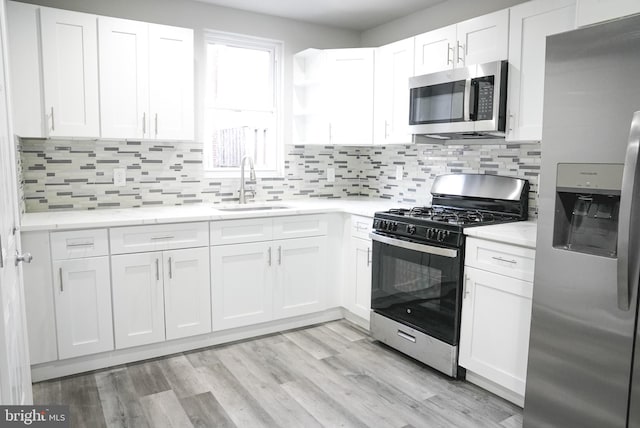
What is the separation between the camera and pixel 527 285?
230cm

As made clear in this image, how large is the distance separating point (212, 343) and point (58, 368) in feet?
3.11

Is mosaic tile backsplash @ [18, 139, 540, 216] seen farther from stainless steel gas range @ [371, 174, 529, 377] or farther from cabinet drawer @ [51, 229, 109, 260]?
cabinet drawer @ [51, 229, 109, 260]

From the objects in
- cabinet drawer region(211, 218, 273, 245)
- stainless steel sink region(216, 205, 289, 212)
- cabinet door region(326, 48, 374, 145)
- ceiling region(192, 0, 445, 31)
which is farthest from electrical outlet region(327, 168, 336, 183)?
ceiling region(192, 0, 445, 31)

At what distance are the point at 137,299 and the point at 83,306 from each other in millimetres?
306

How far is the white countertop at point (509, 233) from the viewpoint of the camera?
2.31m

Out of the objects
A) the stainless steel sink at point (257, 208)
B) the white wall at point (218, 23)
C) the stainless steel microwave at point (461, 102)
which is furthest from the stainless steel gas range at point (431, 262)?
the white wall at point (218, 23)

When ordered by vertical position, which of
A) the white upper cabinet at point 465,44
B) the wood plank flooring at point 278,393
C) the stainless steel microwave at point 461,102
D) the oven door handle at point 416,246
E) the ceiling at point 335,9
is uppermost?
the ceiling at point 335,9

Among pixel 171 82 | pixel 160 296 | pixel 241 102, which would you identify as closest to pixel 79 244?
pixel 160 296

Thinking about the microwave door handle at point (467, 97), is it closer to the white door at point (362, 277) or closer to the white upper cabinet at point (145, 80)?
the white door at point (362, 277)

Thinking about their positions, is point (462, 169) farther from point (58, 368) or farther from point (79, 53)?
point (58, 368)

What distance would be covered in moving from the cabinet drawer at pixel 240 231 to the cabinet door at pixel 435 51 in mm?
1563

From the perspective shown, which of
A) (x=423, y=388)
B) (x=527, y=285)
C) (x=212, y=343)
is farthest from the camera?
(x=212, y=343)

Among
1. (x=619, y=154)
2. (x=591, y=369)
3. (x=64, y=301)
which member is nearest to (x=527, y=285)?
(x=591, y=369)

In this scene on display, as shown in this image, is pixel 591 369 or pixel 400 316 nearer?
pixel 591 369
